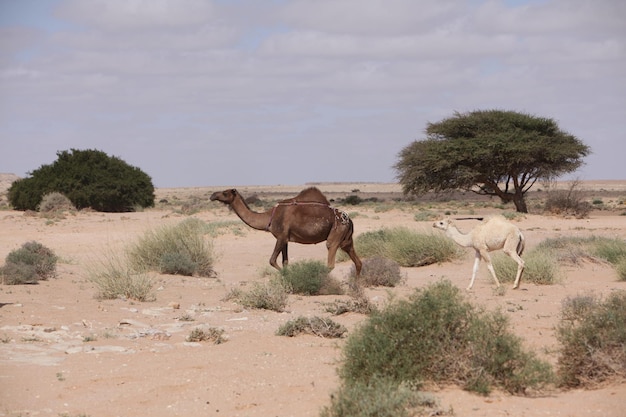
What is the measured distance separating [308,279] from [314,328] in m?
4.37

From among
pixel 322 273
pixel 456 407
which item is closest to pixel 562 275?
pixel 322 273

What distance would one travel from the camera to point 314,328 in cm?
1178

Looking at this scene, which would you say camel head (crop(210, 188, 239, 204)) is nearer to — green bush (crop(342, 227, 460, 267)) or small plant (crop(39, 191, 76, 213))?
green bush (crop(342, 227, 460, 267))

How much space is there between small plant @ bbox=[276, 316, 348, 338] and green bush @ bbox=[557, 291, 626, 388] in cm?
346

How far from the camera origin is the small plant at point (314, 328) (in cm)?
1173

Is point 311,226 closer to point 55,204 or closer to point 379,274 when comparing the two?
point 379,274

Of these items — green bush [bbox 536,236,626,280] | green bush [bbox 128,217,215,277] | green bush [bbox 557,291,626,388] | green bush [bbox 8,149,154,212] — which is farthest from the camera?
green bush [bbox 8,149,154,212]

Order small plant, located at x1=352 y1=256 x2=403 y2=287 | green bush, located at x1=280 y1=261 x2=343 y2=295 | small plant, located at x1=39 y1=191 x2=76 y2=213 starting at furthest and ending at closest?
1. small plant, located at x1=39 y1=191 x2=76 y2=213
2. small plant, located at x1=352 y1=256 x2=403 y2=287
3. green bush, located at x1=280 y1=261 x2=343 y2=295

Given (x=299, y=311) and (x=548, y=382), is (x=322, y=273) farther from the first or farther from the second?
(x=548, y=382)

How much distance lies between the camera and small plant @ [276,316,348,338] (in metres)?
11.7

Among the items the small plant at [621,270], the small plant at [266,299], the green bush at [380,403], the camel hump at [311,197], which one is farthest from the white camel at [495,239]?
the green bush at [380,403]

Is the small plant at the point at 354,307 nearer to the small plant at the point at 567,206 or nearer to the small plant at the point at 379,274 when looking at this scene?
the small plant at the point at 379,274

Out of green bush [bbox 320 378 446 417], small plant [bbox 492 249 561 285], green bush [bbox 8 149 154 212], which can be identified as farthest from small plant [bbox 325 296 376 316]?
green bush [bbox 8 149 154 212]

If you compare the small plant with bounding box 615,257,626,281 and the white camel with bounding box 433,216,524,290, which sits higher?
the white camel with bounding box 433,216,524,290
